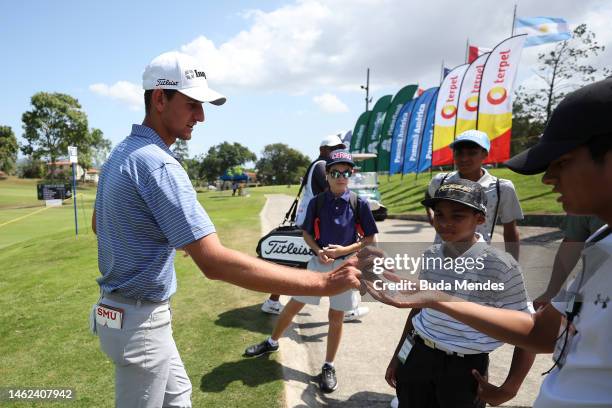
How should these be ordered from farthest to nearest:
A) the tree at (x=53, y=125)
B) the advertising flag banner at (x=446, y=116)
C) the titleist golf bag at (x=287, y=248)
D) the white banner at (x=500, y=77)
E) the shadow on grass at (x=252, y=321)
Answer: the tree at (x=53, y=125), the advertising flag banner at (x=446, y=116), the white banner at (x=500, y=77), the titleist golf bag at (x=287, y=248), the shadow on grass at (x=252, y=321)

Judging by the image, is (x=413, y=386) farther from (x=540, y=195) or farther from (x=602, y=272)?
(x=540, y=195)

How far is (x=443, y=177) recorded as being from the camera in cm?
355

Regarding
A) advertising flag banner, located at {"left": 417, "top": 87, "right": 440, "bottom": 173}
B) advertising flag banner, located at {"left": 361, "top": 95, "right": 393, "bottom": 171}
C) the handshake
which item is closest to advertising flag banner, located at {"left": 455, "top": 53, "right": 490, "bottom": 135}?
advertising flag banner, located at {"left": 417, "top": 87, "right": 440, "bottom": 173}

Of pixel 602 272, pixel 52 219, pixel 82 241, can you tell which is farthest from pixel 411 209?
pixel 52 219

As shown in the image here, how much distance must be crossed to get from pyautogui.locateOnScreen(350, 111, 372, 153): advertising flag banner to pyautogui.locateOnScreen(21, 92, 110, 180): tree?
3688 centimetres

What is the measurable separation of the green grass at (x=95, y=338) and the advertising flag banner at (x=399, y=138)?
19.6 m

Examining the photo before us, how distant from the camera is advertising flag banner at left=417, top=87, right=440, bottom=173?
21.9 m

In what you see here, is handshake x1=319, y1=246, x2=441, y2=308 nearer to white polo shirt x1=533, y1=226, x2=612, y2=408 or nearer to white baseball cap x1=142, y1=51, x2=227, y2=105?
white polo shirt x1=533, y1=226, x2=612, y2=408

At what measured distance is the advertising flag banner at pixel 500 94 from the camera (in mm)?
14211

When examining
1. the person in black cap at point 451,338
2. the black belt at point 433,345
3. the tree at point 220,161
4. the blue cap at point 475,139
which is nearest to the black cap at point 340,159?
the blue cap at point 475,139

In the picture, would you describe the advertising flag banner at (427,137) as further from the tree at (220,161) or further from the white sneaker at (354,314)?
the tree at (220,161)

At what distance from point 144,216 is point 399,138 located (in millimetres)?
24599

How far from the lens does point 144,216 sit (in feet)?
5.92

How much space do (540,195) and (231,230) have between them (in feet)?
39.6
